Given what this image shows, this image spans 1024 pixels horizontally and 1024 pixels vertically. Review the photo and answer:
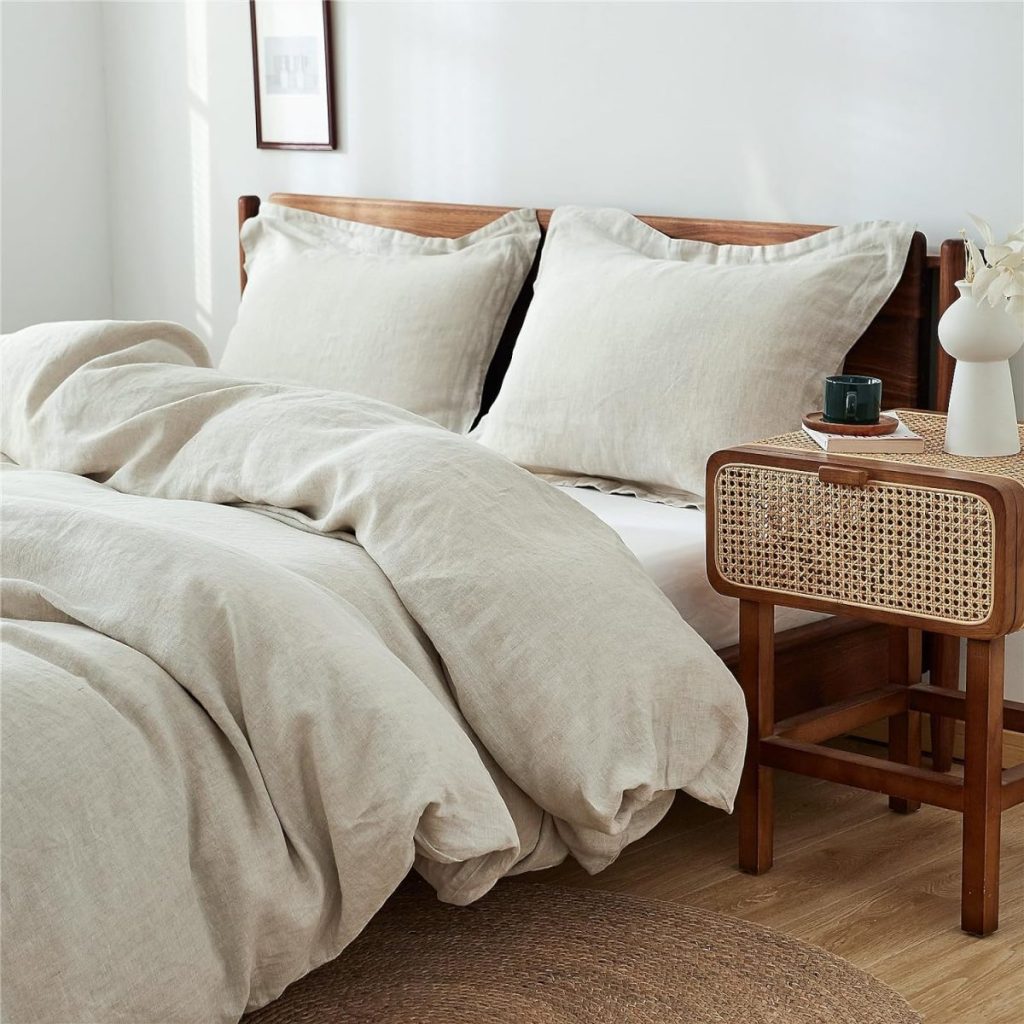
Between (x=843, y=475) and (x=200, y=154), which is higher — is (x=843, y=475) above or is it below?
below

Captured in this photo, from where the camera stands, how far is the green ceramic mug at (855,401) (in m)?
2.23

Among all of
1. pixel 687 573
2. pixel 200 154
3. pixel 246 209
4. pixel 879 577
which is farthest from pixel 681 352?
pixel 200 154

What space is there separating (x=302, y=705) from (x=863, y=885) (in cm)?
99

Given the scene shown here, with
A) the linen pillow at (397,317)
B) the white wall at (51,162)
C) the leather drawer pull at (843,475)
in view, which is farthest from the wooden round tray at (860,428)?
the white wall at (51,162)

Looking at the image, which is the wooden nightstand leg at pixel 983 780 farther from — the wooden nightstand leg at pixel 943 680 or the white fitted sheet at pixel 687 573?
the wooden nightstand leg at pixel 943 680

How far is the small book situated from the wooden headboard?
504mm

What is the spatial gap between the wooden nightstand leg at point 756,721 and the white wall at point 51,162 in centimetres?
291

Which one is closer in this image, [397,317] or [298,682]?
[298,682]

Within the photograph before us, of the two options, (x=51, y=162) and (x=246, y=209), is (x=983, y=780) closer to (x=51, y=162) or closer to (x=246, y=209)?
(x=246, y=209)

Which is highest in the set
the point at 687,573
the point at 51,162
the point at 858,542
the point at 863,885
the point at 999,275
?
the point at 51,162

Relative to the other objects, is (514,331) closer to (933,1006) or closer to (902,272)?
(902,272)

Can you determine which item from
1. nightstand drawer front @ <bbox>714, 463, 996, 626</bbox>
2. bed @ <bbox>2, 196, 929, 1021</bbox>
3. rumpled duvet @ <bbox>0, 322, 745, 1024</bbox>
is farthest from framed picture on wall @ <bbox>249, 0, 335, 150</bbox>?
nightstand drawer front @ <bbox>714, 463, 996, 626</bbox>

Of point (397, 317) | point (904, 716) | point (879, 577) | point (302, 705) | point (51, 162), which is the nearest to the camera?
point (302, 705)

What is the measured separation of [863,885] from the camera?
89.2 inches
